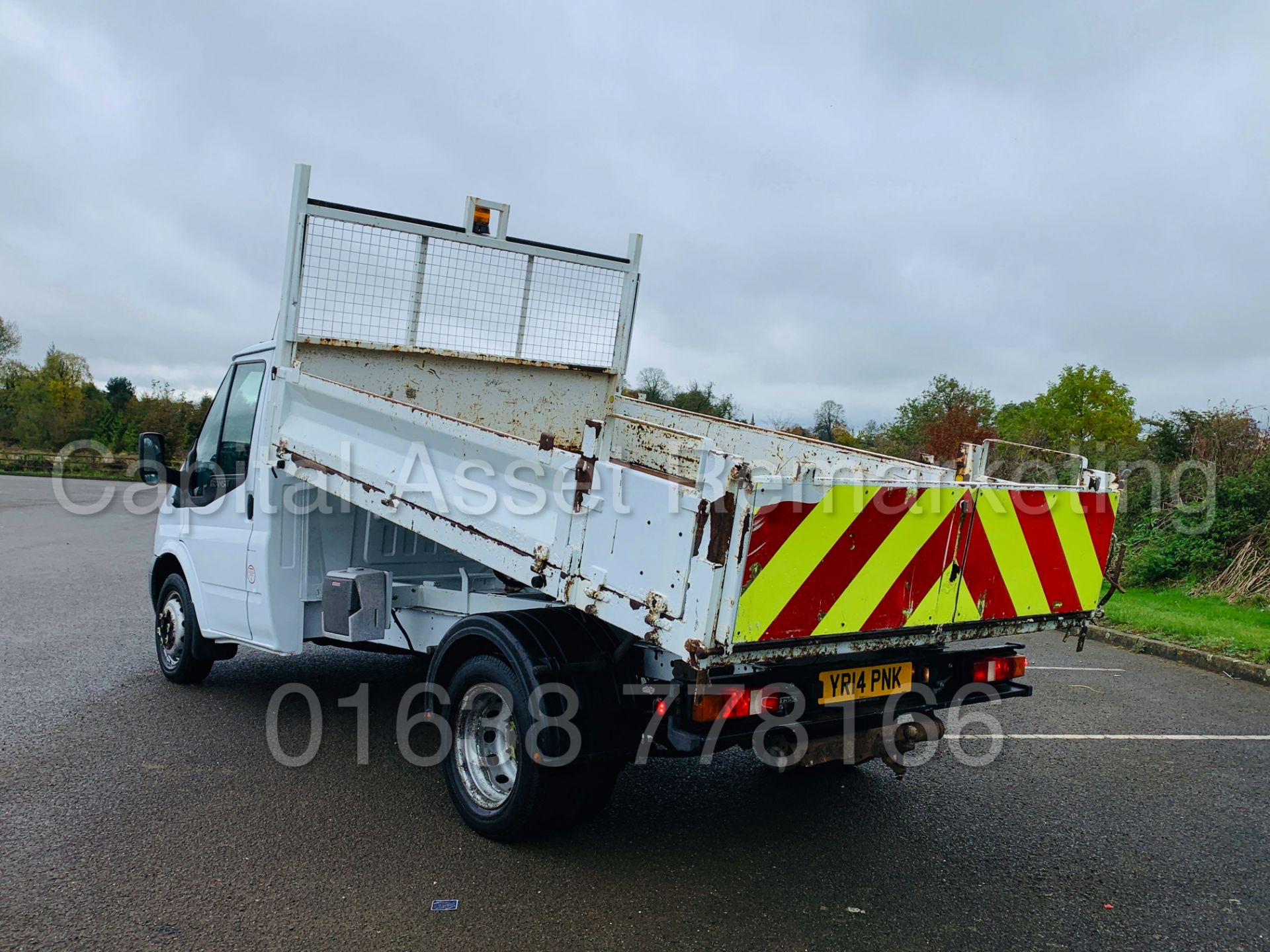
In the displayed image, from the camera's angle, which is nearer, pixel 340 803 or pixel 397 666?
pixel 340 803

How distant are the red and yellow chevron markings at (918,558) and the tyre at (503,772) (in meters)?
1.13

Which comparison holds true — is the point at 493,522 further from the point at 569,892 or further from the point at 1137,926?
the point at 1137,926

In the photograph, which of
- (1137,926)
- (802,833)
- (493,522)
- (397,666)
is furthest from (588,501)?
(397,666)

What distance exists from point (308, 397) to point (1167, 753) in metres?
5.66

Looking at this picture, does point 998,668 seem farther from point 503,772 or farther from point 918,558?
point 503,772

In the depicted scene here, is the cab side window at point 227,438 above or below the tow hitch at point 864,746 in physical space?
above

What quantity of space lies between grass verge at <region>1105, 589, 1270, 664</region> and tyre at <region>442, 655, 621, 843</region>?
24.1 ft

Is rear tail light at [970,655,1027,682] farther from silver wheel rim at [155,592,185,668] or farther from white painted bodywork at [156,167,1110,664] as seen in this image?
silver wheel rim at [155,592,185,668]

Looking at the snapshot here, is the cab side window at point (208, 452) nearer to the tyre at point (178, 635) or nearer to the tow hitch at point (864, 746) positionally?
the tyre at point (178, 635)

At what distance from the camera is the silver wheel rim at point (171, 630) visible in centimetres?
665

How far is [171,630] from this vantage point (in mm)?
6781

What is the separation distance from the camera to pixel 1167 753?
19.7 feet

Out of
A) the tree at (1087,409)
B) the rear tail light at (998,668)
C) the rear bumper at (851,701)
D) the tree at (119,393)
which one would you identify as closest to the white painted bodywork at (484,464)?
the rear bumper at (851,701)

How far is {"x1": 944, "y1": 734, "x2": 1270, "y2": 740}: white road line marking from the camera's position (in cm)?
616
